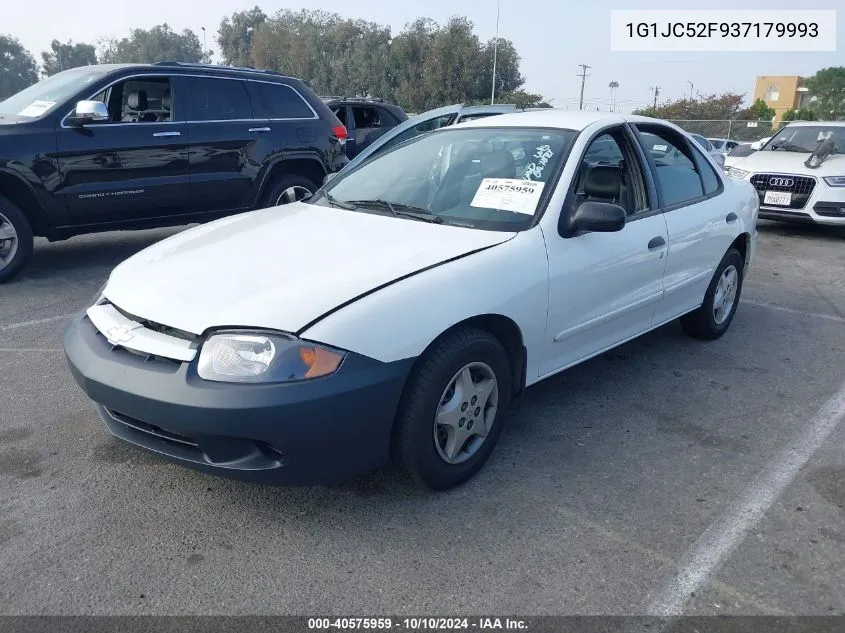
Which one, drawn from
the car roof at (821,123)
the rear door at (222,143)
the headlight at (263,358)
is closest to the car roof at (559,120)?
the headlight at (263,358)

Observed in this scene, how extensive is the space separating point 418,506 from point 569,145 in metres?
1.93

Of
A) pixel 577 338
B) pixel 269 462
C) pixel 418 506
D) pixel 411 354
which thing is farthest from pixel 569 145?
pixel 269 462

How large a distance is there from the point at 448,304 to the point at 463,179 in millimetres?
1112

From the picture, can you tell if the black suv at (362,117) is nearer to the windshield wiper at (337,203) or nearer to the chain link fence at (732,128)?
the windshield wiper at (337,203)

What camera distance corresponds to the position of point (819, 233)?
9.81m

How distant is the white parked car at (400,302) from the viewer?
8.15 feet

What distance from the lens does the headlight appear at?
96.4 inches

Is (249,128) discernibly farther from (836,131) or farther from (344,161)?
(836,131)

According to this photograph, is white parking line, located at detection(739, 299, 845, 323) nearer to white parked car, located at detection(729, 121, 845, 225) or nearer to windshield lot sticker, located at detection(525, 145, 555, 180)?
windshield lot sticker, located at detection(525, 145, 555, 180)

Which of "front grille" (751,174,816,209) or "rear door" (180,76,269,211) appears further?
"front grille" (751,174,816,209)

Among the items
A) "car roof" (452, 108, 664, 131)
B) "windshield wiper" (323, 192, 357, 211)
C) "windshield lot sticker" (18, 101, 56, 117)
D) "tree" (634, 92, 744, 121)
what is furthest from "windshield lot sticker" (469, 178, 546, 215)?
"tree" (634, 92, 744, 121)

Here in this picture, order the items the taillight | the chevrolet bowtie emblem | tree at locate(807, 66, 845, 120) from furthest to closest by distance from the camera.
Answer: tree at locate(807, 66, 845, 120) < the taillight < the chevrolet bowtie emblem

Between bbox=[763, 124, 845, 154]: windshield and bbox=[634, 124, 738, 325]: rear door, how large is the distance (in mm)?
6190

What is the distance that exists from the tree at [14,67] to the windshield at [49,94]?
77.0 meters
